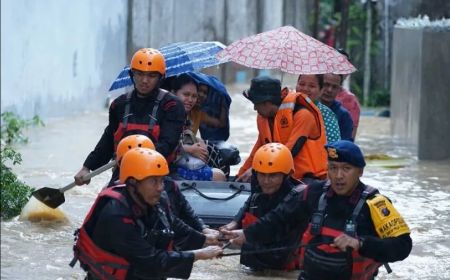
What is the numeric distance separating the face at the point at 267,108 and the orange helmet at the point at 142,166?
237cm

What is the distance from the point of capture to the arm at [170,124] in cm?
811

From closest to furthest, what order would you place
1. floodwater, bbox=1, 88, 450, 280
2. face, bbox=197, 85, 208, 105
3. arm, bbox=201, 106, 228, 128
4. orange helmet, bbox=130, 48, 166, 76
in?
orange helmet, bbox=130, 48, 166, 76, floodwater, bbox=1, 88, 450, 280, face, bbox=197, 85, 208, 105, arm, bbox=201, 106, 228, 128

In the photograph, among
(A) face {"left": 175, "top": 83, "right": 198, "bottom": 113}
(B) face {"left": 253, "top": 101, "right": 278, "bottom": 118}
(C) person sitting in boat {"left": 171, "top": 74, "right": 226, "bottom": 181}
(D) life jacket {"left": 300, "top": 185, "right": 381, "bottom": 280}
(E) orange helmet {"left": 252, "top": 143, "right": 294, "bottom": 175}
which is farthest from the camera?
(A) face {"left": 175, "top": 83, "right": 198, "bottom": 113}

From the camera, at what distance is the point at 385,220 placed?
632 centimetres

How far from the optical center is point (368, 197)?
6.43 metres

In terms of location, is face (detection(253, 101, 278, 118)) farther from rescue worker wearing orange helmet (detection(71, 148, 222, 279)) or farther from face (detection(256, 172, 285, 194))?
rescue worker wearing orange helmet (detection(71, 148, 222, 279))

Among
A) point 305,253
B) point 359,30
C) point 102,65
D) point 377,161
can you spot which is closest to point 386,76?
point 359,30

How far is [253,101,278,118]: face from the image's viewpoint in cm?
853

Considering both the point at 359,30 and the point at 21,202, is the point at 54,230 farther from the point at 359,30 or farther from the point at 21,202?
the point at 359,30

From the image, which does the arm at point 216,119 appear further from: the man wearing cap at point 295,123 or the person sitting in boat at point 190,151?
the man wearing cap at point 295,123

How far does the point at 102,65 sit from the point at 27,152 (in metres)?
6.48

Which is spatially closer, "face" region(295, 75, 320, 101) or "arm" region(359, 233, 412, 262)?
"arm" region(359, 233, 412, 262)

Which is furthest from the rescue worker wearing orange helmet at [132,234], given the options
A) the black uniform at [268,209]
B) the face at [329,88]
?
the face at [329,88]

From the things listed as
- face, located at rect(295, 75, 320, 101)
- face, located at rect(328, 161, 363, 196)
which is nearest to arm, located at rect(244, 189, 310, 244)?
face, located at rect(328, 161, 363, 196)
